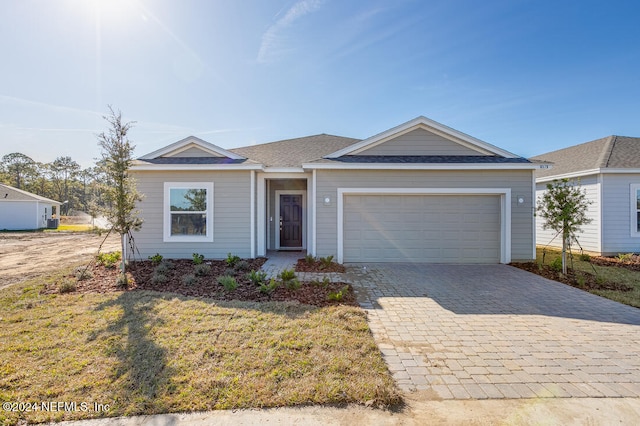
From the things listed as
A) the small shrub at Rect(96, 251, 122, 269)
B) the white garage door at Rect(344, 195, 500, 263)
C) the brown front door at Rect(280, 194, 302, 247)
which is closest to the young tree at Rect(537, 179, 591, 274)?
the white garage door at Rect(344, 195, 500, 263)

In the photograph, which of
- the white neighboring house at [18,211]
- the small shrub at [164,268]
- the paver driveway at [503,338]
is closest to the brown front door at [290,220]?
the small shrub at [164,268]

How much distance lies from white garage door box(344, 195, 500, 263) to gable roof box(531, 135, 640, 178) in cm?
Answer: 386

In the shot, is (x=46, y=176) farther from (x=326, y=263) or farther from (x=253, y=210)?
(x=326, y=263)

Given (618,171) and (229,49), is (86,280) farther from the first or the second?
(618,171)

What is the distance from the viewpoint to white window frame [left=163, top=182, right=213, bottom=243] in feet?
28.8

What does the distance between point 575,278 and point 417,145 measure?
5473 mm

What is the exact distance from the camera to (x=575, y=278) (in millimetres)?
6746

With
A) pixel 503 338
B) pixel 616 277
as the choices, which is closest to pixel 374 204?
pixel 503 338

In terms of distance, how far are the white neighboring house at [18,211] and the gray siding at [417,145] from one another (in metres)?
29.3

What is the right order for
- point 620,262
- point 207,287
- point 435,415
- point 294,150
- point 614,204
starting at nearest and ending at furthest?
1. point 435,415
2. point 207,287
3. point 620,262
4. point 614,204
5. point 294,150

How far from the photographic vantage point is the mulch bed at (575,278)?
6.11m

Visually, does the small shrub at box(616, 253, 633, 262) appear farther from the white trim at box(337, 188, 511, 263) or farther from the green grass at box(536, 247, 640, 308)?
the white trim at box(337, 188, 511, 263)

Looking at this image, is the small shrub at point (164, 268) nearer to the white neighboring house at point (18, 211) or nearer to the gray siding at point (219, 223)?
the gray siding at point (219, 223)

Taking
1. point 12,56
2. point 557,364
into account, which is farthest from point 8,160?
point 557,364
